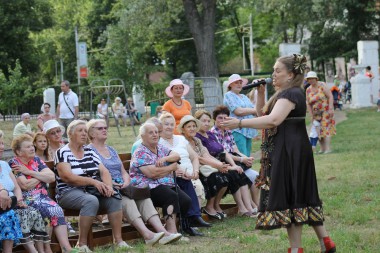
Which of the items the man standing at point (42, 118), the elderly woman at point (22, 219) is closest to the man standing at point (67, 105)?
the man standing at point (42, 118)

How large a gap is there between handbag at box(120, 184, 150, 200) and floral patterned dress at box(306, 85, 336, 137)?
9.65m

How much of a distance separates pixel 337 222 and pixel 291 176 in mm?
2740

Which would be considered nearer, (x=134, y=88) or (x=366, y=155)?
(x=366, y=155)

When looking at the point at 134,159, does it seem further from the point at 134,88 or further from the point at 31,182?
the point at 134,88

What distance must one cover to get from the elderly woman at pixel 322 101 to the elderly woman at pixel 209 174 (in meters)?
7.53

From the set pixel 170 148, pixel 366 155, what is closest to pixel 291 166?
pixel 170 148

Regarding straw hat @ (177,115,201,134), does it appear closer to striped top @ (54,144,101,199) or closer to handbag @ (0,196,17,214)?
striped top @ (54,144,101,199)

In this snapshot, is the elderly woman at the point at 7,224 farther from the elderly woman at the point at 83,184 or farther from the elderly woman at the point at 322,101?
the elderly woman at the point at 322,101

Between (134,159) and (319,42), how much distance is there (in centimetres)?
5054

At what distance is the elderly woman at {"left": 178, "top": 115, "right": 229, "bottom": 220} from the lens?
11.2m

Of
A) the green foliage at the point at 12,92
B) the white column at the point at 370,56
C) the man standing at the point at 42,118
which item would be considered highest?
the white column at the point at 370,56

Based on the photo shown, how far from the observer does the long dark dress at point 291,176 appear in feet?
25.6

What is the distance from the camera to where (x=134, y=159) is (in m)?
10.0

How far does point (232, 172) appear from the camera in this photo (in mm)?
11508
